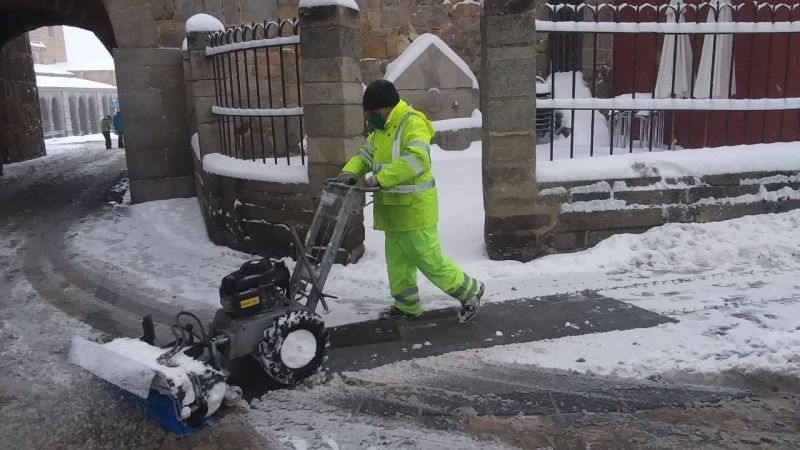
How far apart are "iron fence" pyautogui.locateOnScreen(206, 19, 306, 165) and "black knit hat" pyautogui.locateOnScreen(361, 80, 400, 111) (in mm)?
1757

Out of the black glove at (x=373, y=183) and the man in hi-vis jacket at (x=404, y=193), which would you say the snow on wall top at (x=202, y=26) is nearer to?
the man in hi-vis jacket at (x=404, y=193)

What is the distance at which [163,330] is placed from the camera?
4684 millimetres

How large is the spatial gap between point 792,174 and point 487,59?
10.7 ft

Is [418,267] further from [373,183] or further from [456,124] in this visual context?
[456,124]

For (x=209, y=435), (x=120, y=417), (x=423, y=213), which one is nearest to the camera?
(x=209, y=435)

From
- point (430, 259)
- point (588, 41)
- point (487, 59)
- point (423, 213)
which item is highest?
point (588, 41)

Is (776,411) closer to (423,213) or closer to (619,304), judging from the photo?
(619,304)

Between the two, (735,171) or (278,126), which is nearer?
(735,171)

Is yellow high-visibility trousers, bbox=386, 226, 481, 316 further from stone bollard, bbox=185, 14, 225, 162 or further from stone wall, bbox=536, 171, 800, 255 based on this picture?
stone bollard, bbox=185, 14, 225, 162

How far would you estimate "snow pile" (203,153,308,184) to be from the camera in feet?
20.0

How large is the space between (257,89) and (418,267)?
11.3 ft

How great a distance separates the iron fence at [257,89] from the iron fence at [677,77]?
251 centimetres

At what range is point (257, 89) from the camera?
22.6 feet

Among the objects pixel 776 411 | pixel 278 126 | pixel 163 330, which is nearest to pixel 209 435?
pixel 163 330
